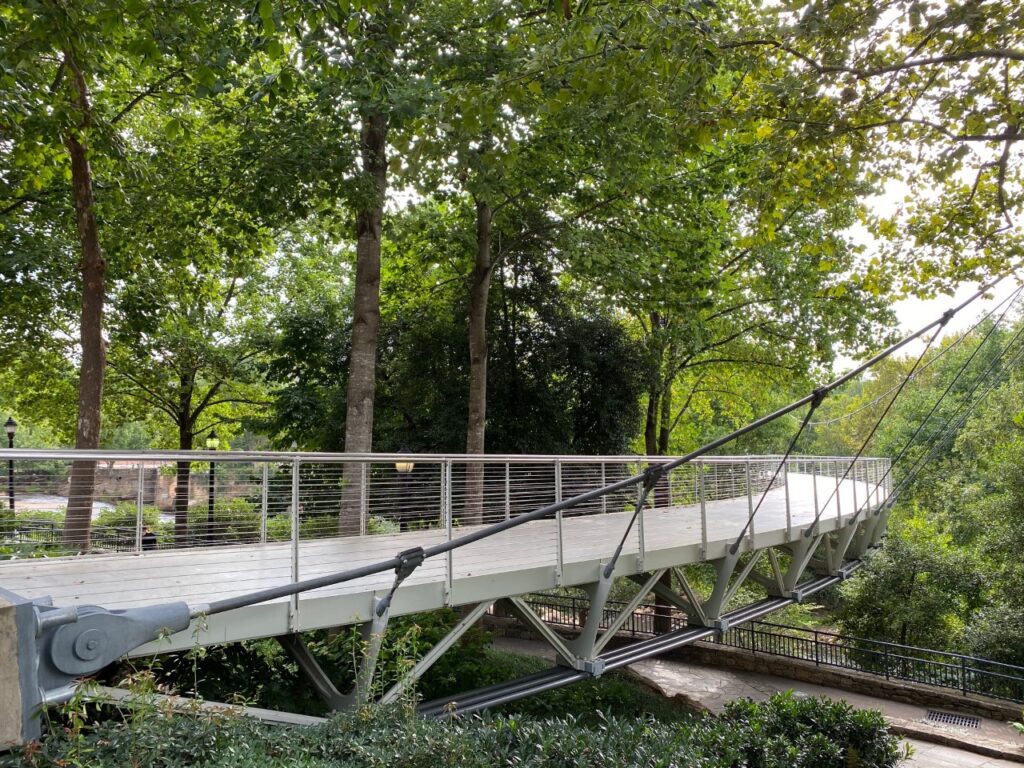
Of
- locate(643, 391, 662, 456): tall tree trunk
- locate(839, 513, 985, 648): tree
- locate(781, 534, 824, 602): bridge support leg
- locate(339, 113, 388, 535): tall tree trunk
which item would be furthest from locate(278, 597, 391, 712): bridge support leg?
locate(839, 513, 985, 648): tree

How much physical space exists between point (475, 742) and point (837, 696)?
14271 millimetres

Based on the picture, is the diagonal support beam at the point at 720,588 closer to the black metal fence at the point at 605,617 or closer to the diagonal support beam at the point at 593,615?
the diagonal support beam at the point at 593,615

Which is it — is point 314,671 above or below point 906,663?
above

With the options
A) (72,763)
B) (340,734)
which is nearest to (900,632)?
(340,734)

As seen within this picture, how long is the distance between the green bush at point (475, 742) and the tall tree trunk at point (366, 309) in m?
6.20

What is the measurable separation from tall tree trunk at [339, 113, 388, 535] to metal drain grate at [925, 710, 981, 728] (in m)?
11.8

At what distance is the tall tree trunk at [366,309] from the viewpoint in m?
10.6

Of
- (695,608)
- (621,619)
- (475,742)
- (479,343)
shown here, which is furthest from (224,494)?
(479,343)

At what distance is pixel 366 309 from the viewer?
11.0 m

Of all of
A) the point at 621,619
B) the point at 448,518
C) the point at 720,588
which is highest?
the point at 448,518

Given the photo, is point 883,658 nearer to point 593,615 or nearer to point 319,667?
point 593,615

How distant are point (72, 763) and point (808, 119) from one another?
8.26 meters

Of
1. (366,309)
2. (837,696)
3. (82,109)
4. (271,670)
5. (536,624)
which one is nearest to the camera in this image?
(271,670)

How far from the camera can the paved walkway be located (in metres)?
12.2
